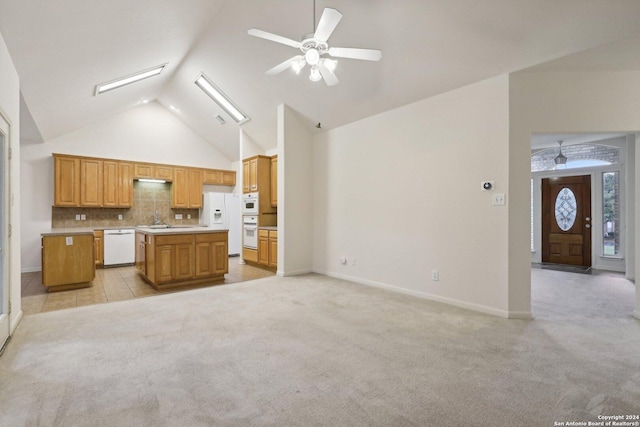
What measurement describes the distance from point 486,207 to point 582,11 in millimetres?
1928

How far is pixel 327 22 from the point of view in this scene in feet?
8.11

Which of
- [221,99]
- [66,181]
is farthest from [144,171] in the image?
[221,99]

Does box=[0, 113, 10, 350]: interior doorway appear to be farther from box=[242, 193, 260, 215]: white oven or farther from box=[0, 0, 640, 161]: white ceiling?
box=[242, 193, 260, 215]: white oven

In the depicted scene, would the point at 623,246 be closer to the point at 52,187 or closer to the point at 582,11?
the point at 582,11

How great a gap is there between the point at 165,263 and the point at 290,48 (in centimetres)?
360

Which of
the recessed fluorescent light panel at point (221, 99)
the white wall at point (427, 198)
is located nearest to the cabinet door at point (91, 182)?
the recessed fluorescent light panel at point (221, 99)

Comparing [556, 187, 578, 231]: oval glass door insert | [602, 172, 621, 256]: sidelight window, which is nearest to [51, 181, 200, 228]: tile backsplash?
[556, 187, 578, 231]: oval glass door insert

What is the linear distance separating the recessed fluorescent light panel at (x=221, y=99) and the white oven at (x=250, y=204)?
5.27 feet

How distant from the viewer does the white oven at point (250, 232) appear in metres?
6.66

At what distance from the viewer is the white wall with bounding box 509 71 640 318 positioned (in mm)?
3377

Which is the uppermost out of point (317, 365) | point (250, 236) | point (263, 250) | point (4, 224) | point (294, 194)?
point (294, 194)

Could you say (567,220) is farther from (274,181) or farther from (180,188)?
(180,188)

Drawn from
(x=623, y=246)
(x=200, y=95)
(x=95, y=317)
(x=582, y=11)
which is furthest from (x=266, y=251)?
(x=623, y=246)

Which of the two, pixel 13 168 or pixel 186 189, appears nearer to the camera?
pixel 13 168
